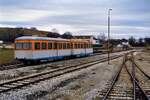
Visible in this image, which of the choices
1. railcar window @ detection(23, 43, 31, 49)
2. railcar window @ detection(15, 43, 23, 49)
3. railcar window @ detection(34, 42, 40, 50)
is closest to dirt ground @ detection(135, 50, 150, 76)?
railcar window @ detection(34, 42, 40, 50)

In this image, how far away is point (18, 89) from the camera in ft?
51.0

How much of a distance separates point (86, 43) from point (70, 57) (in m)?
9.67

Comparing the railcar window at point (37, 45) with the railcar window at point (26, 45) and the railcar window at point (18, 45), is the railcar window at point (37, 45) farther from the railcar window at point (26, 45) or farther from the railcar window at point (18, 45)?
the railcar window at point (18, 45)

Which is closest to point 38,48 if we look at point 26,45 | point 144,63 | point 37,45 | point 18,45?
point 37,45

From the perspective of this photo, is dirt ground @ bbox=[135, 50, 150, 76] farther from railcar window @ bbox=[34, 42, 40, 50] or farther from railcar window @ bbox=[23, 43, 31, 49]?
railcar window @ bbox=[23, 43, 31, 49]

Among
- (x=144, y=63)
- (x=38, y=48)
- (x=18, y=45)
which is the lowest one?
(x=144, y=63)

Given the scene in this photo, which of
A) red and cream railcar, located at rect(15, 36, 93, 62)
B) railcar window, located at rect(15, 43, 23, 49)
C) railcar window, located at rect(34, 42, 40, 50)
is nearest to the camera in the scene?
red and cream railcar, located at rect(15, 36, 93, 62)

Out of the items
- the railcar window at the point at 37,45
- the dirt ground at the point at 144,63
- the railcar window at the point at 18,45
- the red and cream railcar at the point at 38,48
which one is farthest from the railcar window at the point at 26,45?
the dirt ground at the point at 144,63

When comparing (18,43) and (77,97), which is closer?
(77,97)

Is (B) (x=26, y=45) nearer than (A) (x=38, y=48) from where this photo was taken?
Yes

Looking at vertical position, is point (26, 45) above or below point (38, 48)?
above

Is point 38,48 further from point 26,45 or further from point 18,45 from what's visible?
point 18,45

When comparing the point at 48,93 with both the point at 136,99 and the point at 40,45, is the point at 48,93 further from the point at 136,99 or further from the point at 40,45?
the point at 40,45

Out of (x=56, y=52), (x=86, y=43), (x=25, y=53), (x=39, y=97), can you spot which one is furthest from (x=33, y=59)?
(x=86, y=43)
